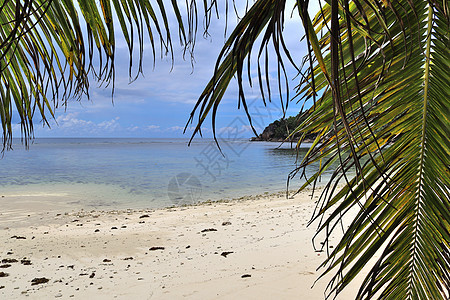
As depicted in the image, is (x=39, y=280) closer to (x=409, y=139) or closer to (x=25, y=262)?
(x=25, y=262)

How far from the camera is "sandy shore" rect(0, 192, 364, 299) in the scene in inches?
145

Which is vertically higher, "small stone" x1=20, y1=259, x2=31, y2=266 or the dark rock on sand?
"small stone" x1=20, y1=259, x2=31, y2=266

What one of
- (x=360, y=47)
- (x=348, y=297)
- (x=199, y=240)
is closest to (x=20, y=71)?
(x=360, y=47)

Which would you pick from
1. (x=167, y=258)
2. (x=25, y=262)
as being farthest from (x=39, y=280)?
(x=167, y=258)

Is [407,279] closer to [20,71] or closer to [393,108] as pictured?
[393,108]

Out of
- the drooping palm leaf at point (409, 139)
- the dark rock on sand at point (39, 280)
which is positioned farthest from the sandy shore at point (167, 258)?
the drooping palm leaf at point (409, 139)

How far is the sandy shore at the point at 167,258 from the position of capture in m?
3.68

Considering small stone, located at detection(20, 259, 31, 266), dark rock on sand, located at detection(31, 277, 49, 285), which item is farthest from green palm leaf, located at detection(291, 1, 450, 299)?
small stone, located at detection(20, 259, 31, 266)

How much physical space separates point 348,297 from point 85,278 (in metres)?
2.92

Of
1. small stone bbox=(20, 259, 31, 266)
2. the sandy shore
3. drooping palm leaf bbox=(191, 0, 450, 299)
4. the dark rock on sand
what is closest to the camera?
drooping palm leaf bbox=(191, 0, 450, 299)

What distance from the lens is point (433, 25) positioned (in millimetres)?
1443

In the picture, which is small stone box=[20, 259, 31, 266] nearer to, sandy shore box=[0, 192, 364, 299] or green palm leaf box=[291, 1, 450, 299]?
sandy shore box=[0, 192, 364, 299]

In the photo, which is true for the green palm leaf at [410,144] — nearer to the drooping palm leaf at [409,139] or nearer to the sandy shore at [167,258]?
the drooping palm leaf at [409,139]

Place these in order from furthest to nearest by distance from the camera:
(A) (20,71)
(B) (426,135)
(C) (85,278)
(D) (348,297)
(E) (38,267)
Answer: (E) (38,267)
(C) (85,278)
(D) (348,297)
(B) (426,135)
(A) (20,71)
